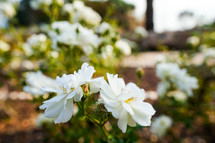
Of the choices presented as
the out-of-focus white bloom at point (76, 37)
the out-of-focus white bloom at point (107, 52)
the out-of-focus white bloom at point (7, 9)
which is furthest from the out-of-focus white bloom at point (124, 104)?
the out-of-focus white bloom at point (7, 9)

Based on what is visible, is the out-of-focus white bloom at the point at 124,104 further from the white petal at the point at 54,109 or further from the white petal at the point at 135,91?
the white petal at the point at 54,109

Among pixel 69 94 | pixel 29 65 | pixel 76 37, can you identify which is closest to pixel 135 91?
pixel 69 94

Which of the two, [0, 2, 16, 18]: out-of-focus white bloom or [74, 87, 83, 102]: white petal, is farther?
[0, 2, 16, 18]: out-of-focus white bloom

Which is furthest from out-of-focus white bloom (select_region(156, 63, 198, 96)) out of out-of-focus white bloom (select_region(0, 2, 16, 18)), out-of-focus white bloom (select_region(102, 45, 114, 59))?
out-of-focus white bloom (select_region(0, 2, 16, 18))

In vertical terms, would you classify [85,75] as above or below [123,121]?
above

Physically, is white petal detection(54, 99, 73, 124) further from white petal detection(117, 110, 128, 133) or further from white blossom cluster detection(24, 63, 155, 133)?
white petal detection(117, 110, 128, 133)

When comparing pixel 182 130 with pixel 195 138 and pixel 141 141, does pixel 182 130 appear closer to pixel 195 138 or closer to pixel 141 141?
pixel 195 138

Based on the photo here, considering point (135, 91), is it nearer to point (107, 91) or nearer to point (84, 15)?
point (107, 91)
